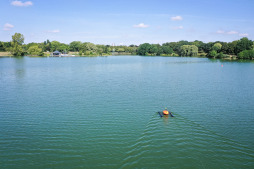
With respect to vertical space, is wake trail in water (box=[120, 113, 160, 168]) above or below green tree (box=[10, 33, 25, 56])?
below

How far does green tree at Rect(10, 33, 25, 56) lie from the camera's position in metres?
107

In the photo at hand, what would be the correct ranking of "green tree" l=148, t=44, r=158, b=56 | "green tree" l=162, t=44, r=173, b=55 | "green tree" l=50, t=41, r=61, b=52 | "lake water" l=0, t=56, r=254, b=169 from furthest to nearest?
"green tree" l=148, t=44, r=158, b=56
"green tree" l=162, t=44, r=173, b=55
"green tree" l=50, t=41, r=61, b=52
"lake water" l=0, t=56, r=254, b=169

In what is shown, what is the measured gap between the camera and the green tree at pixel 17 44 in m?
107

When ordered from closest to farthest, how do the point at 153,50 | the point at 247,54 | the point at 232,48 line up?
1. the point at 247,54
2. the point at 232,48
3. the point at 153,50

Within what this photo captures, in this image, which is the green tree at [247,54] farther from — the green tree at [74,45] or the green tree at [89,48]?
the green tree at [74,45]

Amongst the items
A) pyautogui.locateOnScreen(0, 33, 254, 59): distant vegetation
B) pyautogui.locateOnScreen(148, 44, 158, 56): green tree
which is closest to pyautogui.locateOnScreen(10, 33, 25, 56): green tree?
pyautogui.locateOnScreen(0, 33, 254, 59): distant vegetation

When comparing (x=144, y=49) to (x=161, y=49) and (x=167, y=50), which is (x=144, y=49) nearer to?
(x=161, y=49)

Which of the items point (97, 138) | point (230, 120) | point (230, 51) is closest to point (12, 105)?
point (97, 138)

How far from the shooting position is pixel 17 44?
108 meters

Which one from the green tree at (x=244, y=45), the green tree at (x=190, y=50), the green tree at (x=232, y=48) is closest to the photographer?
the green tree at (x=244, y=45)

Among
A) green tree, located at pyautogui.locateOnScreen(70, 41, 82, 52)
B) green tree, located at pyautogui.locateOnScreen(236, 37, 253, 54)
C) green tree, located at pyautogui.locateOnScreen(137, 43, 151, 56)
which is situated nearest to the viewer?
green tree, located at pyautogui.locateOnScreen(236, 37, 253, 54)

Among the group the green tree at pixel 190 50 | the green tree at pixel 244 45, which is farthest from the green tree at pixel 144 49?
the green tree at pixel 244 45

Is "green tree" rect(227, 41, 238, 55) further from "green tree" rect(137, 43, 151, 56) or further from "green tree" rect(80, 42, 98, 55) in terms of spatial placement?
"green tree" rect(80, 42, 98, 55)

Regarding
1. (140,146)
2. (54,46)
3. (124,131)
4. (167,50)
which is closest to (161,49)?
(167,50)
